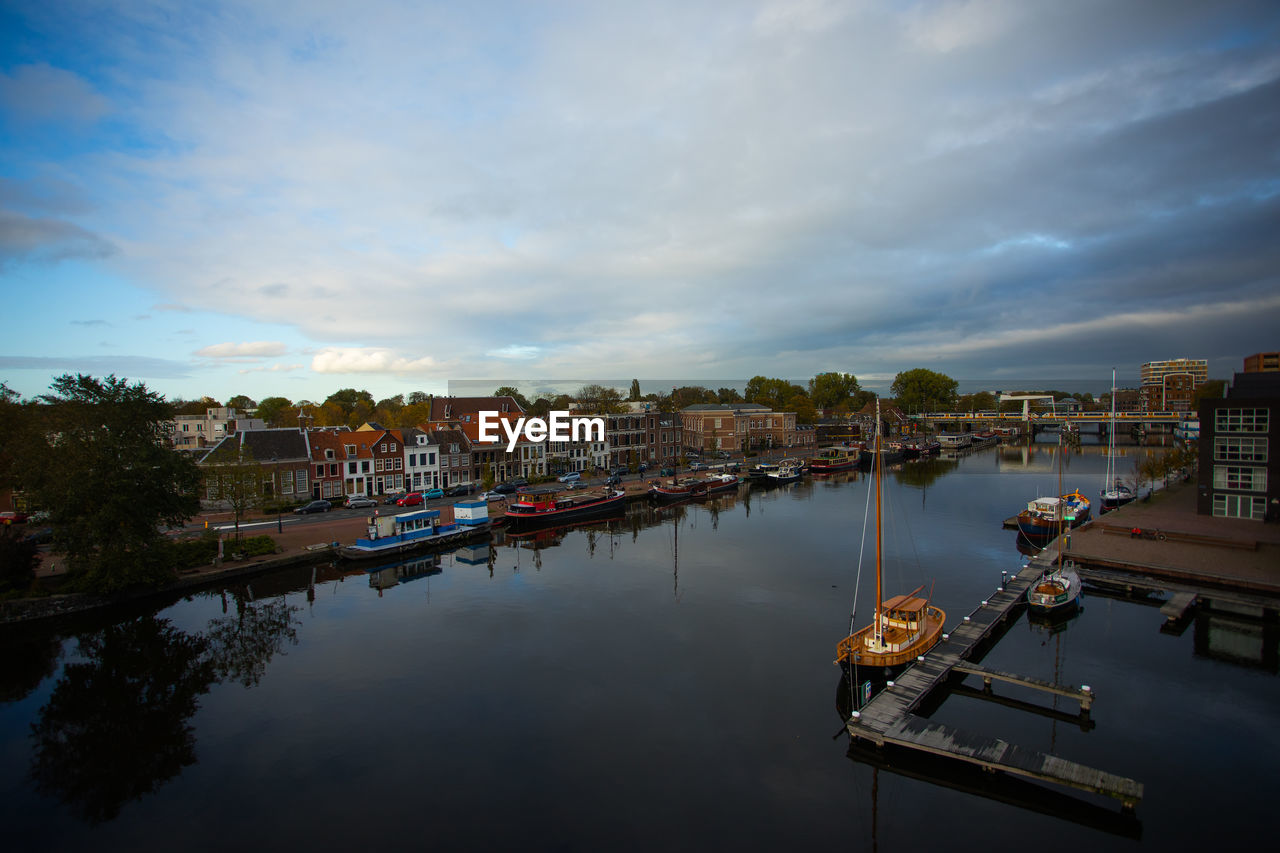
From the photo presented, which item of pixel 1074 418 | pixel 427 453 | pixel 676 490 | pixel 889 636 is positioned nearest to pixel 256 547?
pixel 427 453

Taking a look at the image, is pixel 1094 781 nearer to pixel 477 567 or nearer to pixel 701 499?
pixel 477 567

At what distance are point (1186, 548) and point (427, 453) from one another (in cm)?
6068

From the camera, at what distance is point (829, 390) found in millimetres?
164000

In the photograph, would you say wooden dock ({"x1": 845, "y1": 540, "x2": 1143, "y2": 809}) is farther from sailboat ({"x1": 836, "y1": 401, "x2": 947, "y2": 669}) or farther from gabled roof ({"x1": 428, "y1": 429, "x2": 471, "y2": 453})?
gabled roof ({"x1": 428, "y1": 429, "x2": 471, "y2": 453})

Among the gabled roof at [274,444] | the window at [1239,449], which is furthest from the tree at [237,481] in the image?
the window at [1239,449]

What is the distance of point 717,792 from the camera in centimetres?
1598

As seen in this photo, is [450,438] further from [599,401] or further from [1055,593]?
[1055,593]

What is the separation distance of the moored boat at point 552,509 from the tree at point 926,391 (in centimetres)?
13884

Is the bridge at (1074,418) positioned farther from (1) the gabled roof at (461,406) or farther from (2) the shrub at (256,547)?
(2) the shrub at (256,547)

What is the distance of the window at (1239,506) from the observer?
3997cm

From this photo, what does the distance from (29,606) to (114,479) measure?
21.7ft

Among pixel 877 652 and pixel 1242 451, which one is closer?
pixel 877 652

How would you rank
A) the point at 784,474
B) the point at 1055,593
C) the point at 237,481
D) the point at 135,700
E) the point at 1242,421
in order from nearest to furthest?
1. the point at 135,700
2. the point at 1055,593
3. the point at 1242,421
4. the point at 237,481
5. the point at 784,474

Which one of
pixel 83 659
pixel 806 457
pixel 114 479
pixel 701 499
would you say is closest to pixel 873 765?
pixel 83 659
